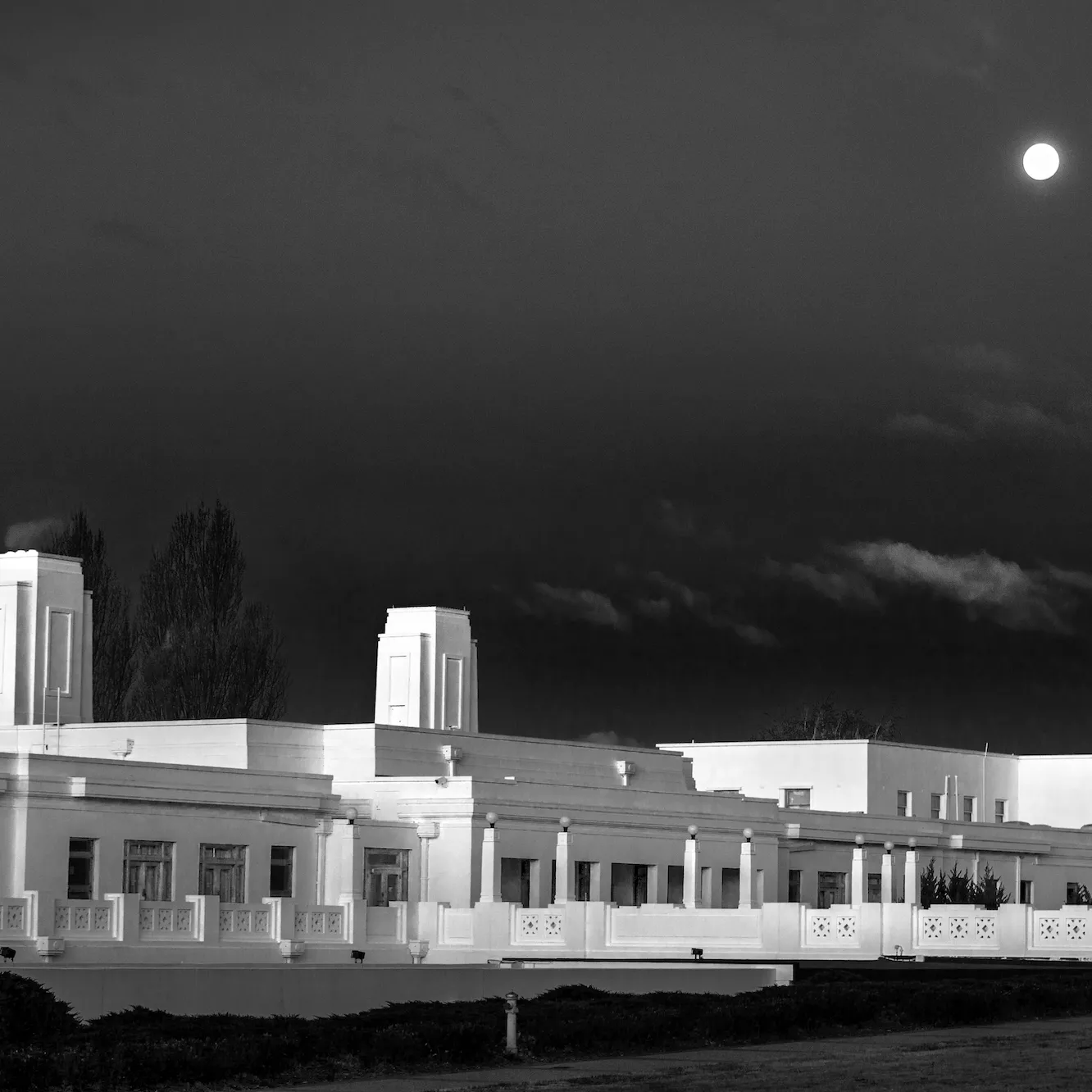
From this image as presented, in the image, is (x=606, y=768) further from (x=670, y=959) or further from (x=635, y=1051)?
(x=635, y=1051)

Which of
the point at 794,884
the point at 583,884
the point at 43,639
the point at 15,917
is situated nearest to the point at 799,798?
the point at 794,884

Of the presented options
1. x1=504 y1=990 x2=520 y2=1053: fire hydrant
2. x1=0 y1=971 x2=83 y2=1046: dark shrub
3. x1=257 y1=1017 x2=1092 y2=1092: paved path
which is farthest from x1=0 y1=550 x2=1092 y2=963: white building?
x1=504 y1=990 x2=520 y2=1053: fire hydrant

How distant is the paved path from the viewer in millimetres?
20312

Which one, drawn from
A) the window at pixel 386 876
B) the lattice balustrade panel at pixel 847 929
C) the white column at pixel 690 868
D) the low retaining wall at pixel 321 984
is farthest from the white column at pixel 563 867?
the low retaining wall at pixel 321 984

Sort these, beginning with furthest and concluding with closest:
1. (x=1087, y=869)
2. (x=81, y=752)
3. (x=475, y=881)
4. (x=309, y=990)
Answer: (x=1087, y=869), (x=81, y=752), (x=475, y=881), (x=309, y=990)

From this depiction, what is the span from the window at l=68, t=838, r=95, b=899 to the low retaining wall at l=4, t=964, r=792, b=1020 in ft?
42.0

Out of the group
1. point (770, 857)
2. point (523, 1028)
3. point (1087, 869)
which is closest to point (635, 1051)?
point (523, 1028)

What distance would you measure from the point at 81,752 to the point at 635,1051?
35.8 metres

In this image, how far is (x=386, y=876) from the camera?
52875mm

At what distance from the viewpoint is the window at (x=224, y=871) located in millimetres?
49469

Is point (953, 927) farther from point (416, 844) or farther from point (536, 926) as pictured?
point (416, 844)

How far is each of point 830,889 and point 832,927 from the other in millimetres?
17036

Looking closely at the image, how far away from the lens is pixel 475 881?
53062 mm

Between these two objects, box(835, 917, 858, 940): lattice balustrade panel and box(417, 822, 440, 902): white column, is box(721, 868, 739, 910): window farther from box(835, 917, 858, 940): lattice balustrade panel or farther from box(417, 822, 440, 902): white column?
box(835, 917, 858, 940): lattice balustrade panel
